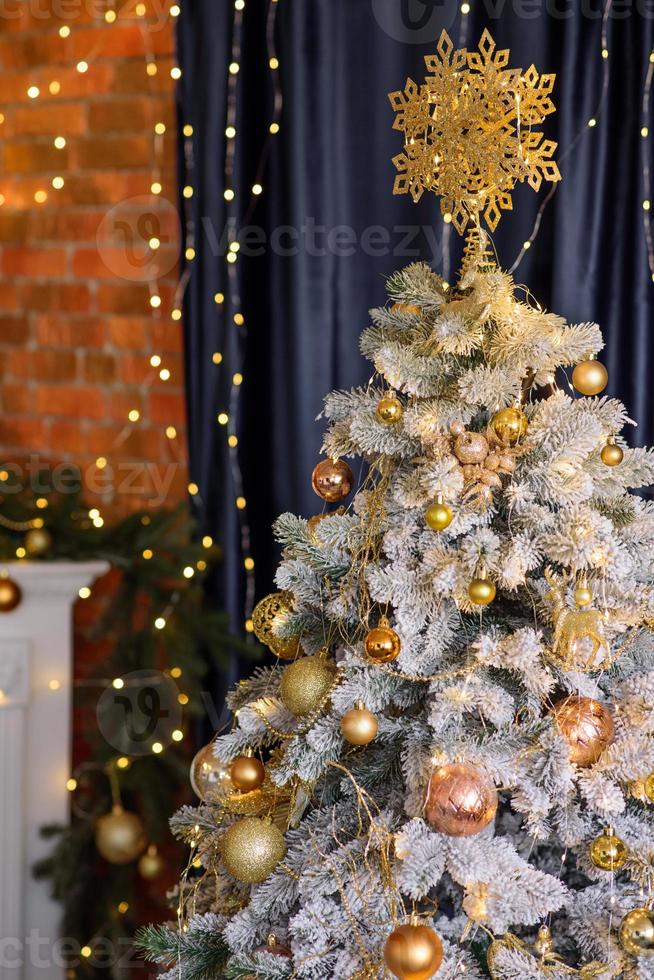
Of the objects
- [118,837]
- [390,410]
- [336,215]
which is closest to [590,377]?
[390,410]

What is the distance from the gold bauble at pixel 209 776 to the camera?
4.47ft

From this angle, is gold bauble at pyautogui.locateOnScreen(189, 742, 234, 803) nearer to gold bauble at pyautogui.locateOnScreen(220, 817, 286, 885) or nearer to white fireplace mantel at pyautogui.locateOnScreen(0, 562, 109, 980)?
gold bauble at pyautogui.locateOnScreen(220, 817, 286, 885)

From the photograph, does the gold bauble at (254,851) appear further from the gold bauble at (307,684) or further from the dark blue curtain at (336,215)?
the dark blue curtain at (336,215)

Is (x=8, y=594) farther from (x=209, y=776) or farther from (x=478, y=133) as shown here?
(x=478, y=133)

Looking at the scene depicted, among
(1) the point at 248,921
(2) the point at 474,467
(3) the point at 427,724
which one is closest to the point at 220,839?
(1) the point at 248,921

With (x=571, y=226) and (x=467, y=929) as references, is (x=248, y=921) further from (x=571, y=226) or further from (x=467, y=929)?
(x=571, y=226)

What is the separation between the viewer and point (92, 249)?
2496mm

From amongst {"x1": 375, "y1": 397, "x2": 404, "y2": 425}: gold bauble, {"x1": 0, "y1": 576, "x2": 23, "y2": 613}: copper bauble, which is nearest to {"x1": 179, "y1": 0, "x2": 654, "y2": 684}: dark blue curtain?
{"x1": 0, "y1": 576, "x2": 23, "y2": 613}: copper bauble

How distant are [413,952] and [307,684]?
0.98ft

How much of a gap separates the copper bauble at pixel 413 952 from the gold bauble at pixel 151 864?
1.29 m

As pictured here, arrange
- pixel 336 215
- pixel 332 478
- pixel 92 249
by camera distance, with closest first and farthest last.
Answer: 1. pixel 332 478
2. pixel 336 215
3. pixel 92 249

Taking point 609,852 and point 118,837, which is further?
point 118,837

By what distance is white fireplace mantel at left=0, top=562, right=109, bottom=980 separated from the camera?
212 cm

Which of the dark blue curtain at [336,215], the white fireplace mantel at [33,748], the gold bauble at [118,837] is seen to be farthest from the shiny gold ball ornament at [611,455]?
the gold bauble at [118,837]
